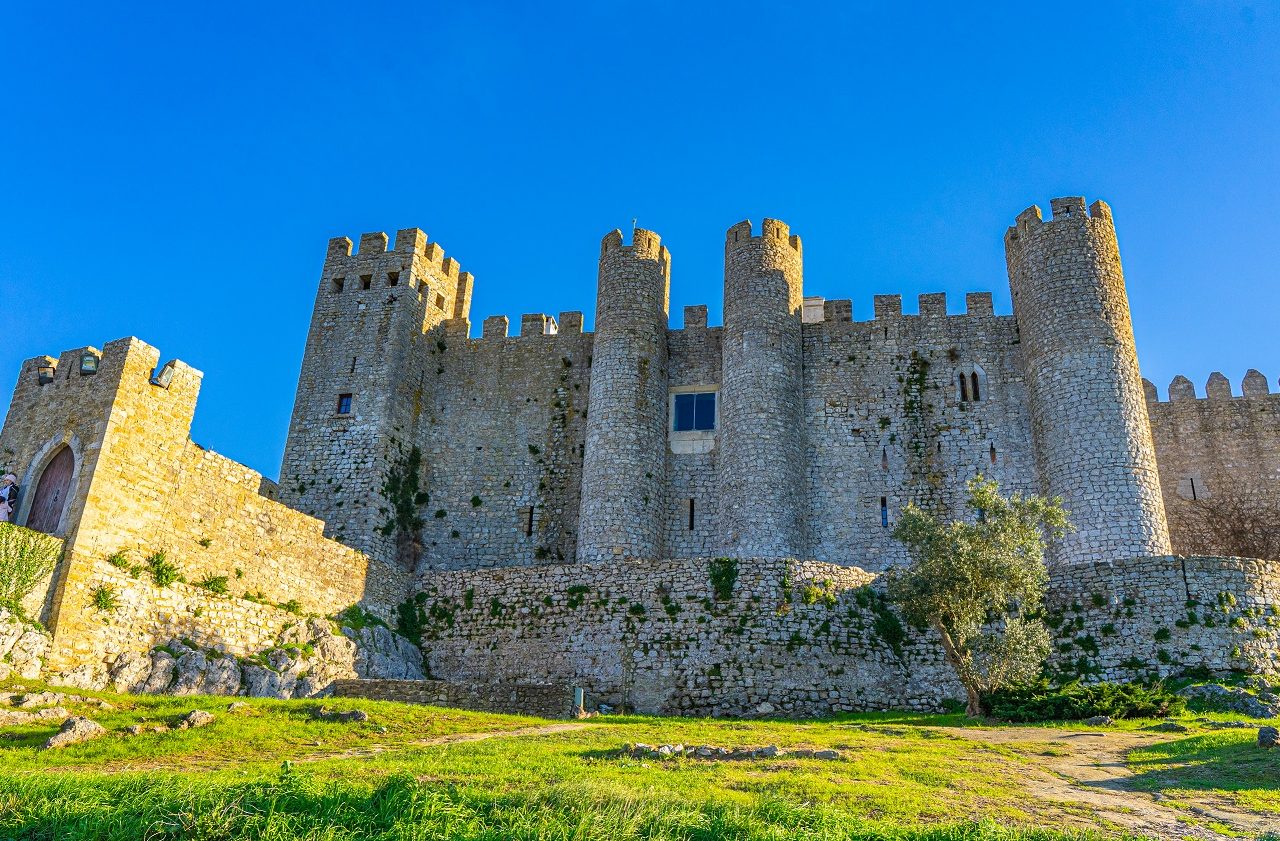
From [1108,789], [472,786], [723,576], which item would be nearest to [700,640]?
[723,576]

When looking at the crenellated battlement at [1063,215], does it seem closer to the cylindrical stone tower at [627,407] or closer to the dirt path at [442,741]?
the cylindrical stone tower at [627,407]

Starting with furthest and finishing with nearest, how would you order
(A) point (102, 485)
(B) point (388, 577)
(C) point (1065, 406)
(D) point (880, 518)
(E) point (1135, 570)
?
(D) point (880, 518) → (C) point (1065, 406) → (B) point (388, 577) → (E) point (1135, 570) → (A) point (102, 485)

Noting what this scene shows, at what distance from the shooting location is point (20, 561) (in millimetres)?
17578

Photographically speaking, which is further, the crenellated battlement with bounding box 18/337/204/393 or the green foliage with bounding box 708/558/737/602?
the green foliage with bounding box 708/558/737/602

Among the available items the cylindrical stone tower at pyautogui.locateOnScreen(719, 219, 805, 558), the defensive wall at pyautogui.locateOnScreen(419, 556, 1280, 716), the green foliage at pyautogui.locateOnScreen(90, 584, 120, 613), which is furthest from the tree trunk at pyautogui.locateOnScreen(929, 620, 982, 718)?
the green foliage at pyautogui.locateOnScreen(90, 584, 120, 613)

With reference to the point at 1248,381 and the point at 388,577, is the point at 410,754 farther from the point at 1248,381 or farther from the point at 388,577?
the point at 1248,381

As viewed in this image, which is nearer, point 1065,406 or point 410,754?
point 410,754

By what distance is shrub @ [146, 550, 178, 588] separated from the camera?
20.1m

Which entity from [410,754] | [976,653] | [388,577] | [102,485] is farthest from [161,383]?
[976,653]

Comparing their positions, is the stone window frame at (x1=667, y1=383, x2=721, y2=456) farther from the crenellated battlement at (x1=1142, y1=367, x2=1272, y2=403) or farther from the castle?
the crenellated battlement at (x1=1142, y1=367, x2=1272, y2=403)

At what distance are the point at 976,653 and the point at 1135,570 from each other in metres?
5.05

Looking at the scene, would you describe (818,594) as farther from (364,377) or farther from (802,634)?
(364,377)

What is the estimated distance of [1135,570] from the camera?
75.3ft

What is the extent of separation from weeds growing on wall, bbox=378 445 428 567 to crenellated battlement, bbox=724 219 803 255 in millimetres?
13165
